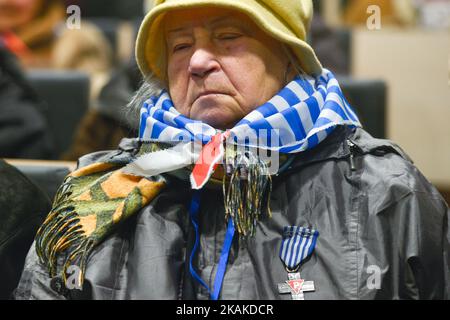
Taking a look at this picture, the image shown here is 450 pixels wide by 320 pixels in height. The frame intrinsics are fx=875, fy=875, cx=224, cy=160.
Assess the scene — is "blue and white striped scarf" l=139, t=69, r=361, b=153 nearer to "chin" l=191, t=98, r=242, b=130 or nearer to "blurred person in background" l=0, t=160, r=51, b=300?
"chin" l=191, t=98, r=242, b=130

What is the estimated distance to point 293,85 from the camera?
1.68 meters

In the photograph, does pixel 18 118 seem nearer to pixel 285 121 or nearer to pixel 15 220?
pixel 15 220

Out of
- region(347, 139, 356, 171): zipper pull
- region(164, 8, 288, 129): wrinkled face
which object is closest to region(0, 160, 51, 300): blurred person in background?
region(164, 8, 288, 129): wrinkled face

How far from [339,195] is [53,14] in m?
3.23

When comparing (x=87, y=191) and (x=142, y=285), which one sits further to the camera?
(x=87, y=191)

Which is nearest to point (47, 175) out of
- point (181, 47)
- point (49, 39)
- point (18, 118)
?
point (181, 47)

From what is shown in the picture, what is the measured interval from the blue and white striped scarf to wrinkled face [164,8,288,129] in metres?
0.04

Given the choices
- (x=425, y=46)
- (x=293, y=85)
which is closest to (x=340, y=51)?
(x=425, y=46)

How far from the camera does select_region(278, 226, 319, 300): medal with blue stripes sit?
4.90 feet

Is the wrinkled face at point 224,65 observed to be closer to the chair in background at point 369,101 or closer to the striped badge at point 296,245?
the striped badge at point 296,245

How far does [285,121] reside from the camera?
1.61 m

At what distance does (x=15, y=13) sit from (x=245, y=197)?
3152mm

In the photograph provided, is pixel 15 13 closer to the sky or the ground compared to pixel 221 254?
closer to the sky
